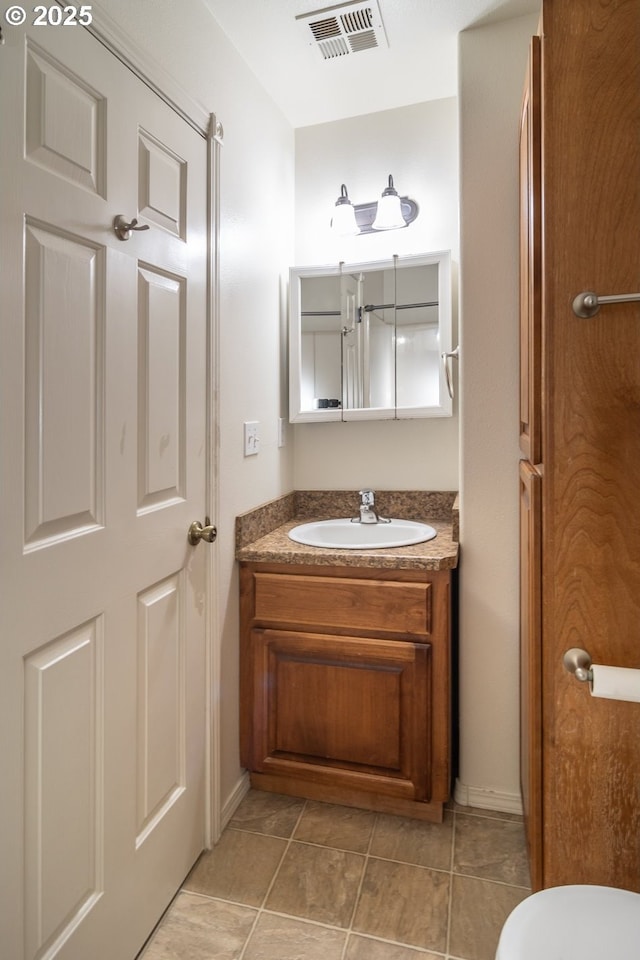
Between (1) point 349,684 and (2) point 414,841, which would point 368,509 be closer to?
(1) point 349,684

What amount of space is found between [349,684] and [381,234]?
1.69m

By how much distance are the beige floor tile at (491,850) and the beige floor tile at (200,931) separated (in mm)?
608

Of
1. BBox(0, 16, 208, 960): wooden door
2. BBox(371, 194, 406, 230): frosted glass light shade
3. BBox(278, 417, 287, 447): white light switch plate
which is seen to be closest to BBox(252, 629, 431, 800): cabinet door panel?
BBox(0, 16, 208, 960): wooden door

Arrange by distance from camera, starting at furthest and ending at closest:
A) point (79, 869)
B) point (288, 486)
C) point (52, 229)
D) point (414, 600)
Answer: point (288, 486) < point (414, 600) < point (79, 869) < point (52, 229)

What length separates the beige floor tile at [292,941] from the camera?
51.9 inches

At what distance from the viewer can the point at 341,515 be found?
2336mm

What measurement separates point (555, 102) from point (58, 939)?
1.80 meters

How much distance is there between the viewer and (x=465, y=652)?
6.08 feet

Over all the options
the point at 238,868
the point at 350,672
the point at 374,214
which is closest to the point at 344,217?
the point at 374,214

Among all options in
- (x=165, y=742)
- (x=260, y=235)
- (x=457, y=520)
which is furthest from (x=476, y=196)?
(x=165, y=742)

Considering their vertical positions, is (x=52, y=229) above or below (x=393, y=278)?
below

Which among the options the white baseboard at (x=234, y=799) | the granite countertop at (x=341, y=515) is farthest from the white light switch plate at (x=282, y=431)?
the white baseboard at (x=234, y=799)

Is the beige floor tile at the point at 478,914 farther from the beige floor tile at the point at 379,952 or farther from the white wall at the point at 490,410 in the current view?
the white wall at the point at 490,410

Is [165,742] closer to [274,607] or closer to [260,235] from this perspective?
[274,607]
